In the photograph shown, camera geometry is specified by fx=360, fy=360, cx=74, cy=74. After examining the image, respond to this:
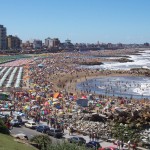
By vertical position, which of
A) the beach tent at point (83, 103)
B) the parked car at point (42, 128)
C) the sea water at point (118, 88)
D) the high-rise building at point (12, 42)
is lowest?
the sea water at point (118, 88)

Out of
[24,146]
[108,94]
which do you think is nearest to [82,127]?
[24,146]

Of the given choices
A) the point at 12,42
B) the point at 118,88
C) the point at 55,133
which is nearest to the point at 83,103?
the point at 55,133

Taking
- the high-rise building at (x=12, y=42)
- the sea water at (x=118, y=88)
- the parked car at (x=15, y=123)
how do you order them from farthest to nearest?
the high-rise building at (x=12, y=42) → the sea water at (x=118, y=88) → the parked car at (x=15, y=123)

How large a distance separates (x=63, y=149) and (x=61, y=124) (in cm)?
1346

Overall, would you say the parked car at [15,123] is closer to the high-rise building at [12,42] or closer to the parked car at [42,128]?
the parked car at [42,128]

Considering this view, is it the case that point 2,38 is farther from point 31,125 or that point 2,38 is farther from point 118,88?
point 31,125

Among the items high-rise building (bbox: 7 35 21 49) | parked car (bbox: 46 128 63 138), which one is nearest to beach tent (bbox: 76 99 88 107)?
parked car (bbox: 46 128 63 138)

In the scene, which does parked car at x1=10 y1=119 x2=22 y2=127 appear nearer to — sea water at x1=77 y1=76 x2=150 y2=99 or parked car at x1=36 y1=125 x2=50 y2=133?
parked car at x1=36 y1=125 x2=50 y2=133

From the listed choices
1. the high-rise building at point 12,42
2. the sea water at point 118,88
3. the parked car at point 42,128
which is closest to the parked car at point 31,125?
the parked car at point 42,128

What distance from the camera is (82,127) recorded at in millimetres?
25188

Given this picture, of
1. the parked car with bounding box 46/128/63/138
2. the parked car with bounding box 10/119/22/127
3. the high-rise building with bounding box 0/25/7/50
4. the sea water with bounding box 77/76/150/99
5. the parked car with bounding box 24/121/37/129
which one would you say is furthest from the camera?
the high-rise building with bounding box 0/25/7/50

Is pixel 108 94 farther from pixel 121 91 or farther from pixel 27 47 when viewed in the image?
pixel 27 47

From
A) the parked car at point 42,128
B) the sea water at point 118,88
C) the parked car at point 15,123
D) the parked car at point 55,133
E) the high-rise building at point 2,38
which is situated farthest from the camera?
the high-rise building at point 2,38

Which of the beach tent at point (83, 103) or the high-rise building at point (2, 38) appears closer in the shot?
the beach tent at point (83, 103)
